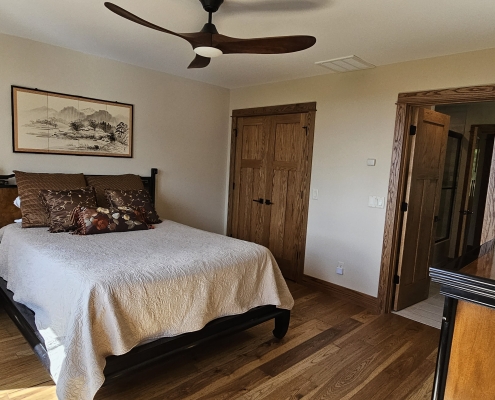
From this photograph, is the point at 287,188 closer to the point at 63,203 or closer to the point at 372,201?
the point at 372,201

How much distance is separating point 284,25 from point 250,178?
236cm

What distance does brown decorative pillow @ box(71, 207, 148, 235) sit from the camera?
282 cm

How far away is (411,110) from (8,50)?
367cm

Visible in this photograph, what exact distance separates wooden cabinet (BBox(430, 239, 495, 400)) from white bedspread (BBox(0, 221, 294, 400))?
1.38 m

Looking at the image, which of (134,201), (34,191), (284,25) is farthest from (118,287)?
(284,25)

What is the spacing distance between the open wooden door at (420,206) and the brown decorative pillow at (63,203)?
297 cm

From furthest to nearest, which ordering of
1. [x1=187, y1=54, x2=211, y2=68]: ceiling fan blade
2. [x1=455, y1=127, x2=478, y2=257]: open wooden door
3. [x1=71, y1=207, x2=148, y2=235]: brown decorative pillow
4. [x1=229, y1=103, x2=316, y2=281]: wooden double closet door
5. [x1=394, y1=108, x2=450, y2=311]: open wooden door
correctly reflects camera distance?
1. [x1=455, y1=127, x2=478, y2=257]: open wooden door
2. [x1=229, y1=103, x2=316, y2=281]: wooden double closet door
3. [x1=394, y1=108, x2=450, y2=311]: open wooden door
4. [x1=71, y1=207, x2=148, y2=235]: brown decorative pillow
5. [x1=187, y1=54, x2=211, y2=68]: ceiling fan blade

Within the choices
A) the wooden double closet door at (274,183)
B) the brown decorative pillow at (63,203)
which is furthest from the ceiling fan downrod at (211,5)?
the wooden double closet door at (274,183)

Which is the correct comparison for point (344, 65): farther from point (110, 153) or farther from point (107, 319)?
point (107, 319)

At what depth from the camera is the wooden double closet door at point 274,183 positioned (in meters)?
4.06

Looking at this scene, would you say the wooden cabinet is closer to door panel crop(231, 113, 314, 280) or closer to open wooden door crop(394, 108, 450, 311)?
open wooden door crop(394, 108, 450, 311)

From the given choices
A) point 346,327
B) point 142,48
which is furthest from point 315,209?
point 142,48

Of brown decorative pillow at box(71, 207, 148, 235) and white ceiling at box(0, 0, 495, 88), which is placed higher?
white ceiling at box(0, 0, 495, 88)

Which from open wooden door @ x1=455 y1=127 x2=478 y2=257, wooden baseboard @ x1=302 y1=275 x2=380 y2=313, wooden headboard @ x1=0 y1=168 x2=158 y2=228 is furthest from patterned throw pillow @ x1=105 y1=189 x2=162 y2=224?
open wooden door @ x1=455 y1=127 x2=478 y2=257
